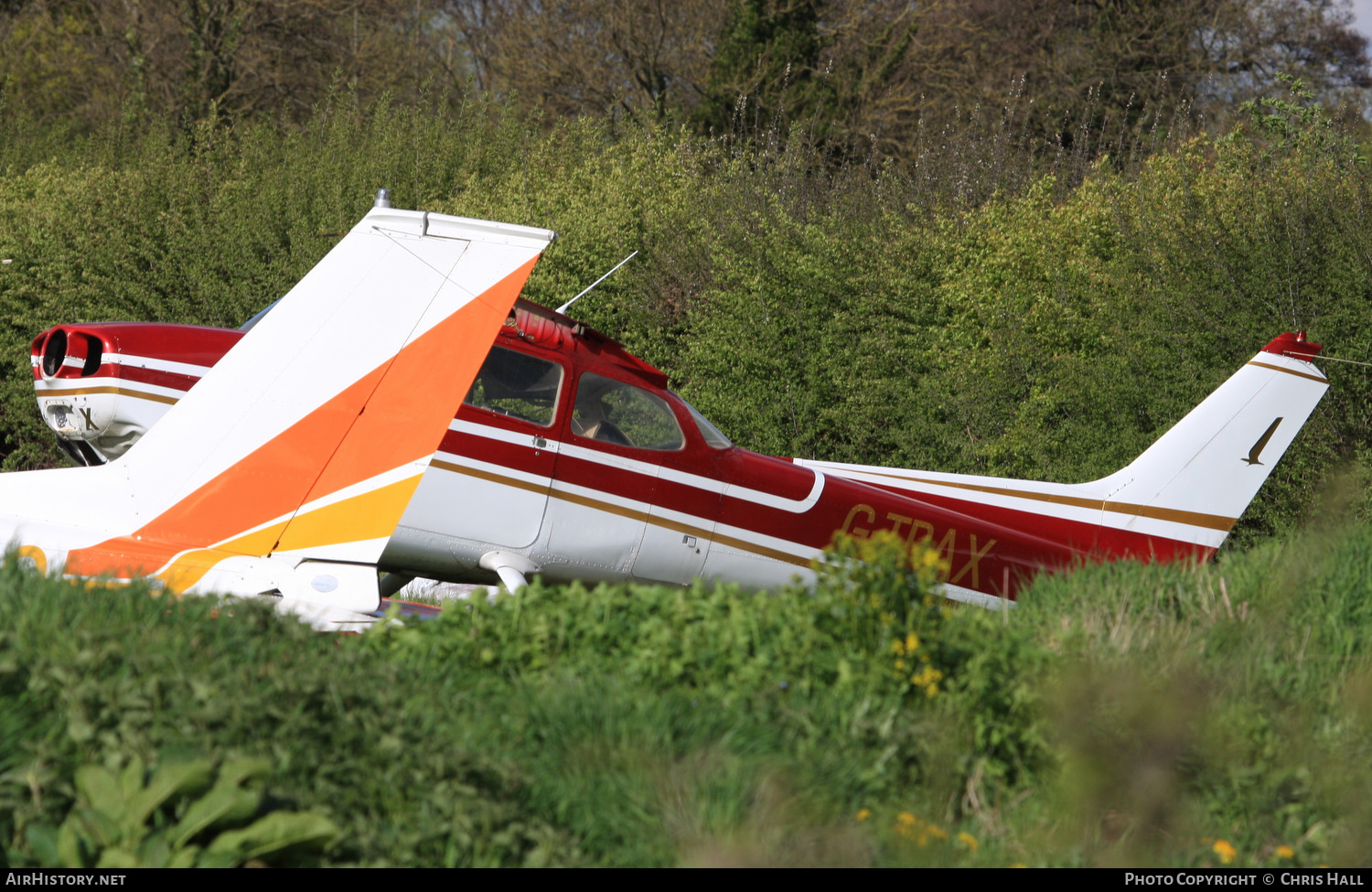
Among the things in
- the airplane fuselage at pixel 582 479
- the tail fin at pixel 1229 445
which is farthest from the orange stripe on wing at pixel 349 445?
the tail fin at pixel 1229 445

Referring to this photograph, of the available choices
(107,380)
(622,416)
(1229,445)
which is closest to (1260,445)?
(1229,445)

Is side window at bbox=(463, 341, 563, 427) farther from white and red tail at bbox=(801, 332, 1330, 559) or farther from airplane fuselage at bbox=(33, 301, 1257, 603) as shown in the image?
white and red tail at bbox=(801, 332, 1330, 559)

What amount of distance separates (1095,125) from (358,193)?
56.7 feet

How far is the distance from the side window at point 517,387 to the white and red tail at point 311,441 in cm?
72

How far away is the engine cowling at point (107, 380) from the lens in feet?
20.7

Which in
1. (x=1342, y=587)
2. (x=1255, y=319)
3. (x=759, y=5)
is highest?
(x=759, y=5)

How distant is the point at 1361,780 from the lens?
3293mm

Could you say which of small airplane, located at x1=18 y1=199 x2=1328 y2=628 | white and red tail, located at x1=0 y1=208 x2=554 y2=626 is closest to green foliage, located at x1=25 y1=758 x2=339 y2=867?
small airplane, located at x1=18 y1=199 x2=1328 y2=628

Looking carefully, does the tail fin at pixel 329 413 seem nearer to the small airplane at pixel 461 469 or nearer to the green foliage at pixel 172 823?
the small airplane at pixel 461 469

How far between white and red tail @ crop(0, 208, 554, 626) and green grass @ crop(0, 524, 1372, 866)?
121 centimetres

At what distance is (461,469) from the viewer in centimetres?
562
